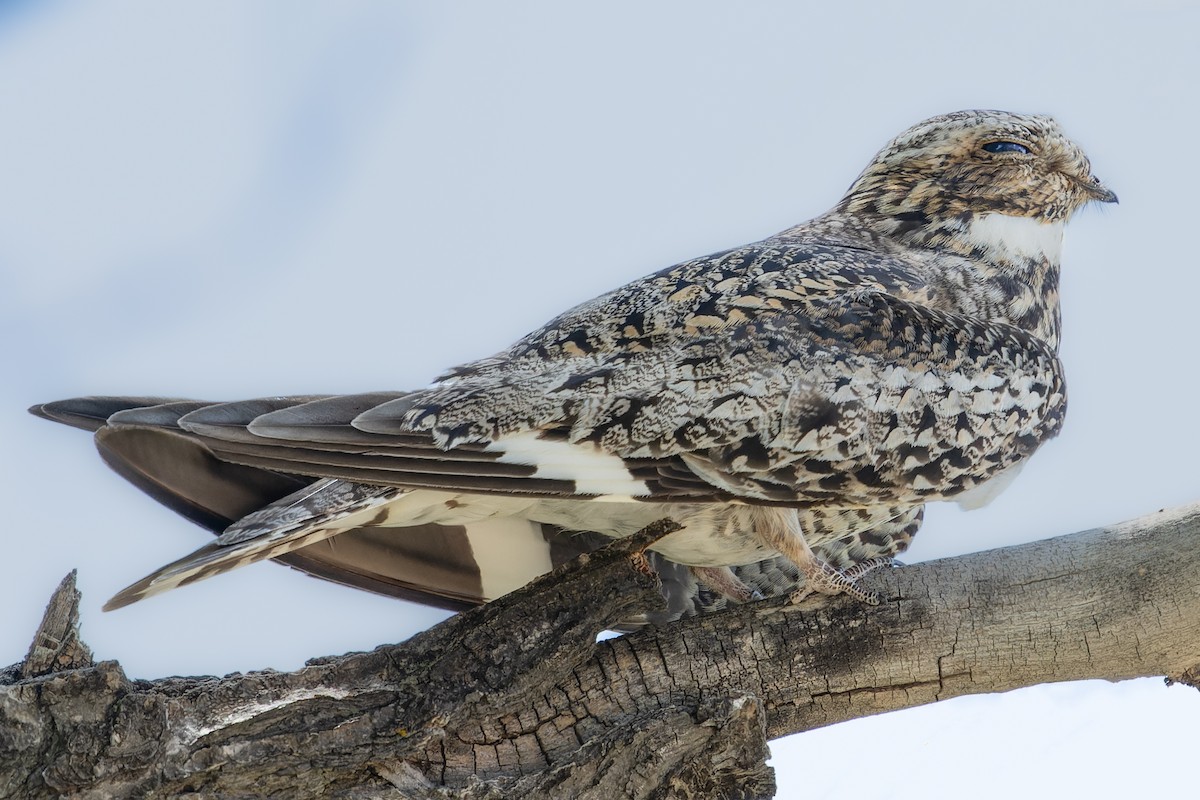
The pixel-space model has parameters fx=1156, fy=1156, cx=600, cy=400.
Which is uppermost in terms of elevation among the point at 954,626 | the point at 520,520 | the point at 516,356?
the point at 516,356

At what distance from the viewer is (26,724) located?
2375mm

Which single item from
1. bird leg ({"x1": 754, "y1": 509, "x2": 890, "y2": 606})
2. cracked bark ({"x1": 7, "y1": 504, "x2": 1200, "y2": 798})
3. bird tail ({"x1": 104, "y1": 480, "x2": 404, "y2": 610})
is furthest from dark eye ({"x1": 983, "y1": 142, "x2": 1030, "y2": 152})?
bird tail ({"x1": 104, "y1": 480, "x2": 404, "y2": 610})

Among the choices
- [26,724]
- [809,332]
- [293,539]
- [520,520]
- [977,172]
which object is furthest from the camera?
[977,172]

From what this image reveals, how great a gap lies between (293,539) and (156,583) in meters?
0.29

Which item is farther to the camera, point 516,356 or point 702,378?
point 516,356

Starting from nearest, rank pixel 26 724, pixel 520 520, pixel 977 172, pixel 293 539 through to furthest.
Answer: pixel 26 724
pixel 293 539
pixel 520 520
pixel 977 172

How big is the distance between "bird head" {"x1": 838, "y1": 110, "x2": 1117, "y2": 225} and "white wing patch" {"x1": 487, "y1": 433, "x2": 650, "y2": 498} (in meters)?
1.54

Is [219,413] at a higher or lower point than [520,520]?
higher

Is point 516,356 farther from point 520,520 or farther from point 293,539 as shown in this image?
point 293,539

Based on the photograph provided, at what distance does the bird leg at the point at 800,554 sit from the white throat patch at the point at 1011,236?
122cm

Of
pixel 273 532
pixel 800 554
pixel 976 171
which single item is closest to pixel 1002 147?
pixel 976 171

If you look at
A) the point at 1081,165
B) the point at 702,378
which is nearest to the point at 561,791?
the point at 702,378

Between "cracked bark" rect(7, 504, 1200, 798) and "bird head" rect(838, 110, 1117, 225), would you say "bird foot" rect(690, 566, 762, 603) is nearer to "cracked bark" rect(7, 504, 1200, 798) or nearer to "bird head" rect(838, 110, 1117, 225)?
"cracked bark" rect(7, 504, 1200, 798)

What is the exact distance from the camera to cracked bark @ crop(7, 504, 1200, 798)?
245cm
